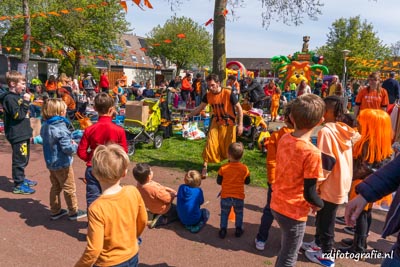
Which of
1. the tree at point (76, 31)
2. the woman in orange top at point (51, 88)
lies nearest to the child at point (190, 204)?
the woman in orange top at point (51, 88)

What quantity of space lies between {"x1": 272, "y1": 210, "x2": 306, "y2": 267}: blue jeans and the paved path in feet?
2.60

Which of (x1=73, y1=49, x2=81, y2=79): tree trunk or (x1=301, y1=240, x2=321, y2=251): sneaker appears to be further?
(x1=73, y1=49, x2=81, y2=79): tree trunk

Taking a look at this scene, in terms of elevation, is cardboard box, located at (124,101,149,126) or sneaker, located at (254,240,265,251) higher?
cardboard box, located at (124,101,149,126)

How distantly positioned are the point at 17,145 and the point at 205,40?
44.1 m

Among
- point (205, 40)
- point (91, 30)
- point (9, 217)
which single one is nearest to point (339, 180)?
point (9, 217)

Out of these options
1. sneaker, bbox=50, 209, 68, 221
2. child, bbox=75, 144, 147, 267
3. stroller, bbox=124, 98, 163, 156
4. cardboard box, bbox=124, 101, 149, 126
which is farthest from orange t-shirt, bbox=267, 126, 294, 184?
cardboard box, bbox=124, 101, 149, 126

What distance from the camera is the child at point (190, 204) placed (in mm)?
4316

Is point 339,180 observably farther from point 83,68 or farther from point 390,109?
point 83,68

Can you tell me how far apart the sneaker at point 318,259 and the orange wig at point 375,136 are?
115 centimetres

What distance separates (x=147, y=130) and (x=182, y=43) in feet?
126

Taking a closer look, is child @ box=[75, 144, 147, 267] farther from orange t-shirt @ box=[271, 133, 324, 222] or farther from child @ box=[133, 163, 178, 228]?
child @ box=[133, 163, 178, 228]

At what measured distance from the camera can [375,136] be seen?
3.65m

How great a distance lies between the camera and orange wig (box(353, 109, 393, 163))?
364 cm

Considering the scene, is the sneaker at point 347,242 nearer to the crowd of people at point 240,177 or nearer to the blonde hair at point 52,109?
the crowd of people at point 240,177
